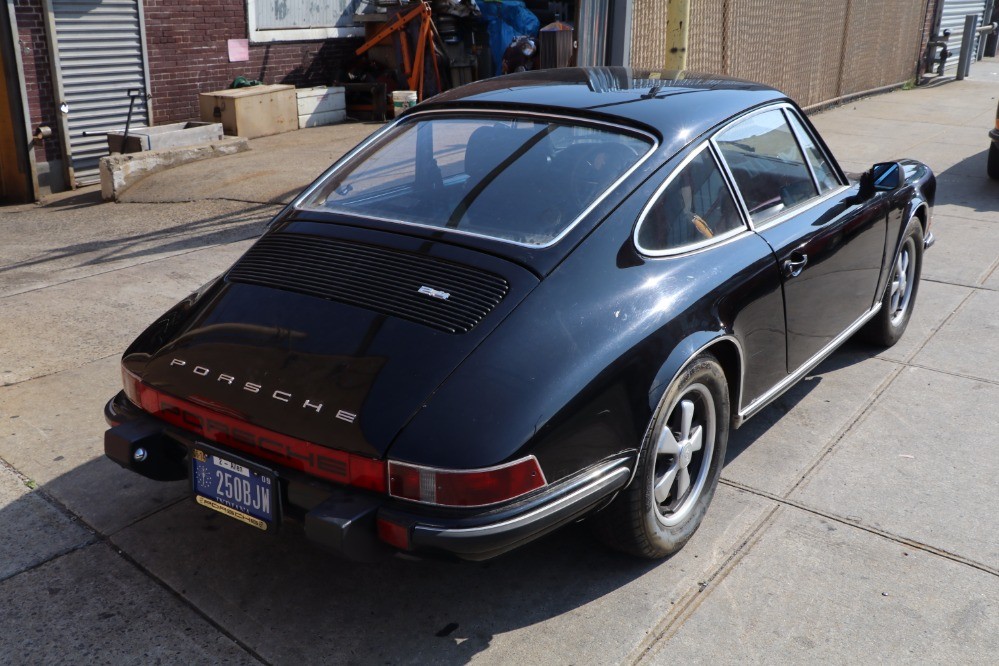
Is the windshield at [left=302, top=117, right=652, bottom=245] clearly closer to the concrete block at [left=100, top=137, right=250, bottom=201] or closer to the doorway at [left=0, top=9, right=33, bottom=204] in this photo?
the concrete block at [left=100, top=137, right=250, bottom=201]

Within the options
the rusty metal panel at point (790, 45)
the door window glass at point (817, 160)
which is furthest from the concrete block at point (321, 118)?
the door window glass at point (817, 160)

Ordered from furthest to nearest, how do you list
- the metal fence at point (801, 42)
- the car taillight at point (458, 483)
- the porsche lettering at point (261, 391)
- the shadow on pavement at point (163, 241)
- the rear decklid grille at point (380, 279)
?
the metal fence at point (801, 42) < the shadow on pavement at point (163, 241) < the rear decklid grille at point (380, 279) < the porsche lettering at point (261, 391) < the car taillight at point (458, 483)

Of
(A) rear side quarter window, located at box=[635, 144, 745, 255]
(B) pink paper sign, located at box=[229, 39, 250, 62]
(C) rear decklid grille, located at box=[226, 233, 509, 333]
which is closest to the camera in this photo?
(C) rear decklid grille, located at box=[226, 233, 509, 333]

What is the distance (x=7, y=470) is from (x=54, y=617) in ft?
3.79

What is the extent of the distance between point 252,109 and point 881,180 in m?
8.76

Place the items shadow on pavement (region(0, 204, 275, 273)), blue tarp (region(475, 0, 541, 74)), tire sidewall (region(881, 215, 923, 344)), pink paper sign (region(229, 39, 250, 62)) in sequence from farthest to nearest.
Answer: blue tarp (region(475, 0, 541, 74)) < pink paper sign (region(229, 39, 250, 62)) < shadow on pavement (region(0, 204, 275, 273)) < tire sidewall (region(881, 215, 923, 344))

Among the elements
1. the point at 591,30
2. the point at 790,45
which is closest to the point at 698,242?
the point at 591,30

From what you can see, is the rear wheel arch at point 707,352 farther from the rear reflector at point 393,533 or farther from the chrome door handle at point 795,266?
the rear reflector at point 393,533

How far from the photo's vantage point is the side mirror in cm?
454

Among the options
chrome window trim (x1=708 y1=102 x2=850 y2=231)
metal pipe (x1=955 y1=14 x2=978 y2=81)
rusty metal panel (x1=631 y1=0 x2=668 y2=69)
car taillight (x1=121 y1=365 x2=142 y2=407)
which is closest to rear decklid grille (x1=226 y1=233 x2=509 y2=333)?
car taillight (x1=121 y1=365 x2=142 y2=407)

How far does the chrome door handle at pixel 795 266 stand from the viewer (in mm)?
3812

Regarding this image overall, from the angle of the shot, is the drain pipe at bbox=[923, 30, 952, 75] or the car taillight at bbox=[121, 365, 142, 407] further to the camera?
the drain pipe at bbox=[923, 30, 952, 75]

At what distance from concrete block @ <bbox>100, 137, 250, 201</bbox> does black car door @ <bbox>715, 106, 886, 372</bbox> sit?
23.4ft

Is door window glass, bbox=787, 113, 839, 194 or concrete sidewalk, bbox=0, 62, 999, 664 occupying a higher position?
door window glass, bbox=787, 113, 839, 194
